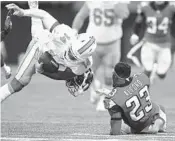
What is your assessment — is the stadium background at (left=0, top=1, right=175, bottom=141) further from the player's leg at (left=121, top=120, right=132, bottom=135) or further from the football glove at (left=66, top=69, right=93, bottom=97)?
the football glove at (left=66, top=69, right=93, bottom=97)

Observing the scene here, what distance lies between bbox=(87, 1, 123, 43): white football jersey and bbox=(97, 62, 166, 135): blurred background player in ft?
12.3

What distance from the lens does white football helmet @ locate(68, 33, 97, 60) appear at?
6.63 meters

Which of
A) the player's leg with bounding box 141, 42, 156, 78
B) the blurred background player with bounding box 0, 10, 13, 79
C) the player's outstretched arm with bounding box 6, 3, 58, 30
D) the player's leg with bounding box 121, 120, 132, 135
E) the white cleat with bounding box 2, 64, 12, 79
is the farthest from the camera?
the player's leg with bounding box 141, 42, 156, 78

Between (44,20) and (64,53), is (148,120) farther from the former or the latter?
(44,20)

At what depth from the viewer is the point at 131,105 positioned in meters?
6.56

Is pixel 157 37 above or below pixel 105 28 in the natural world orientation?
below

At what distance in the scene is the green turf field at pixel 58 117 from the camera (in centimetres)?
653

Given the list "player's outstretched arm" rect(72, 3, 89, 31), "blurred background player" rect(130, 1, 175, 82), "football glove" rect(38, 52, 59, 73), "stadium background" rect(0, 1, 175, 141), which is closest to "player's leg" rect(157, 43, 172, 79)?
"blurred background player" rect(130, 1, 175, 82)

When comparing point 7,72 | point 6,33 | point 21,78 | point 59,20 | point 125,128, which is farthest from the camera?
point 59,20

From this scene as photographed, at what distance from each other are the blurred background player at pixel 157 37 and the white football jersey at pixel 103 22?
134 cm

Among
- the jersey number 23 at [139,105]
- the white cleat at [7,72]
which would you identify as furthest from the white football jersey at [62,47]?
the white cleat at [7,72]

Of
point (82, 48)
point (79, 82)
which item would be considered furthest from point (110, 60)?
point (82, 48)

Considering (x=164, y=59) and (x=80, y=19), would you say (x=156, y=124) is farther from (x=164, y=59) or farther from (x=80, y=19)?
(x=164, y=59)

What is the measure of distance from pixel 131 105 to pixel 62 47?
0.88 metres
